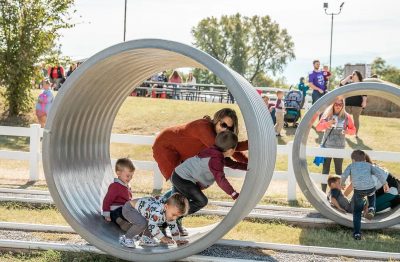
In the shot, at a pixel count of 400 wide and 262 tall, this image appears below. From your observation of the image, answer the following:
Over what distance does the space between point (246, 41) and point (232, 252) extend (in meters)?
69.6

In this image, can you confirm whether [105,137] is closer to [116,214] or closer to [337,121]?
[116,214]

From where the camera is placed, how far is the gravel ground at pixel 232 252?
8148 millimetres

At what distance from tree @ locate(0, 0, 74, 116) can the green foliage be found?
59640 mm

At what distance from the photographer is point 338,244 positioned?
9273 mm

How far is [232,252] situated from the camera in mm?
8273

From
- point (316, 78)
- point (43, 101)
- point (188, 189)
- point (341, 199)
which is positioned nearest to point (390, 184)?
point (341, 199)

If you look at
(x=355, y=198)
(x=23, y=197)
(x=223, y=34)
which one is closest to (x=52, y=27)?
(x=23, y=197)

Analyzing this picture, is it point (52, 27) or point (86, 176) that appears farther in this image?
point (52, 27)

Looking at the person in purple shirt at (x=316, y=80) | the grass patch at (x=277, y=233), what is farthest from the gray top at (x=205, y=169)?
the person in purple shirt at (x=316, y=80)

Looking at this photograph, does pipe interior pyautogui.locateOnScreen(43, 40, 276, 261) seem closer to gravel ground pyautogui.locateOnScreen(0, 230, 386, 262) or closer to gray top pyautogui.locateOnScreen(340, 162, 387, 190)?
gravel ground pyautogui.locateOnScreen(0, 230, 386, 262)

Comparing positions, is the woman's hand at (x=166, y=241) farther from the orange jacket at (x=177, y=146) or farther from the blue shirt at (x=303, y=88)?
the blue shirt at (x=303, y=88)

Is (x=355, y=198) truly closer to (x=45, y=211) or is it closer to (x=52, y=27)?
(x=45, y=211)

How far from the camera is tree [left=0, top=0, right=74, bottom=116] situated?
2052cm

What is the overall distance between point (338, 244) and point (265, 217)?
1.56 meters
